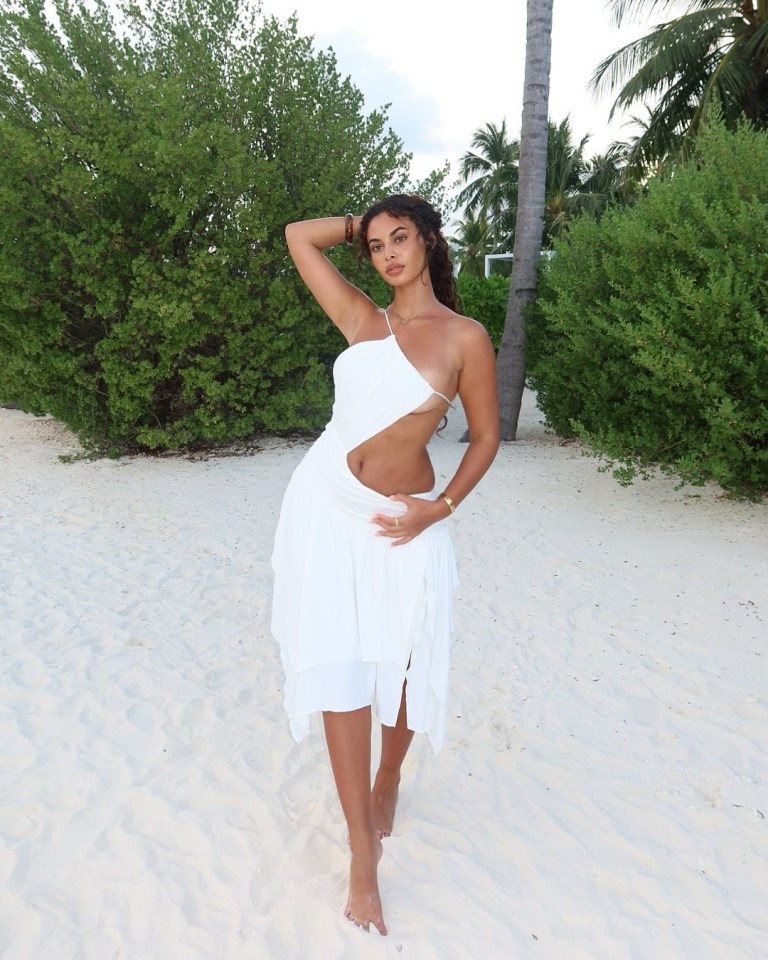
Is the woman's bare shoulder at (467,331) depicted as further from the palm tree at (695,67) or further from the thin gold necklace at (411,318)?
the palm tree at (695,67)

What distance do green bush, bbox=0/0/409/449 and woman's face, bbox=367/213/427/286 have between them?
6.44 metres

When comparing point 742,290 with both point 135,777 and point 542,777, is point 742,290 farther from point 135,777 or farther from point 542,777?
point 135,777

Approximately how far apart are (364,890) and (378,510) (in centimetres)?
116

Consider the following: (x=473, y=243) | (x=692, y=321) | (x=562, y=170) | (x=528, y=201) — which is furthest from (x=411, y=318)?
(x=473, y=243)

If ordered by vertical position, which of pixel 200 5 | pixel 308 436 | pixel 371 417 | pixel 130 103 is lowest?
pixel 308 436

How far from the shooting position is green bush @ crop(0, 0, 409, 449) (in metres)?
7.72

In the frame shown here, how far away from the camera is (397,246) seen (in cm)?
199

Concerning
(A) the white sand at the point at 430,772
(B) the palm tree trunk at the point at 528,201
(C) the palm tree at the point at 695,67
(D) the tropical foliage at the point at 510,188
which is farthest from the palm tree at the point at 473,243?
(A) the white sand at the point at 430,772

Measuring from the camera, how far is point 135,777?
9.29 feet

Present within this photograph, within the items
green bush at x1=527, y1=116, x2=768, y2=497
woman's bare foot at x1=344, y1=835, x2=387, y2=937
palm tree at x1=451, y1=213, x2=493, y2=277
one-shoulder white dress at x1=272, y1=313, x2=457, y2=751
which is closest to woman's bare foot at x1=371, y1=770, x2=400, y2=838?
woman's bare foot at x1=344, y1=835, x2=387, y2=937

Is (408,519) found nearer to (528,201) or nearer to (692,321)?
(692,321)

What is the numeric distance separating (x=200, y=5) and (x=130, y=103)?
67.4 inches

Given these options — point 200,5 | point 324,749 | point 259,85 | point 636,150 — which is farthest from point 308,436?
point 636,150

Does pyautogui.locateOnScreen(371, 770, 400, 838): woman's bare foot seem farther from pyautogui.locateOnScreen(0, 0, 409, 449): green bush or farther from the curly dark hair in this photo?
pyautogui.locateOnScreen(0, 0, 409, 449): green bush
